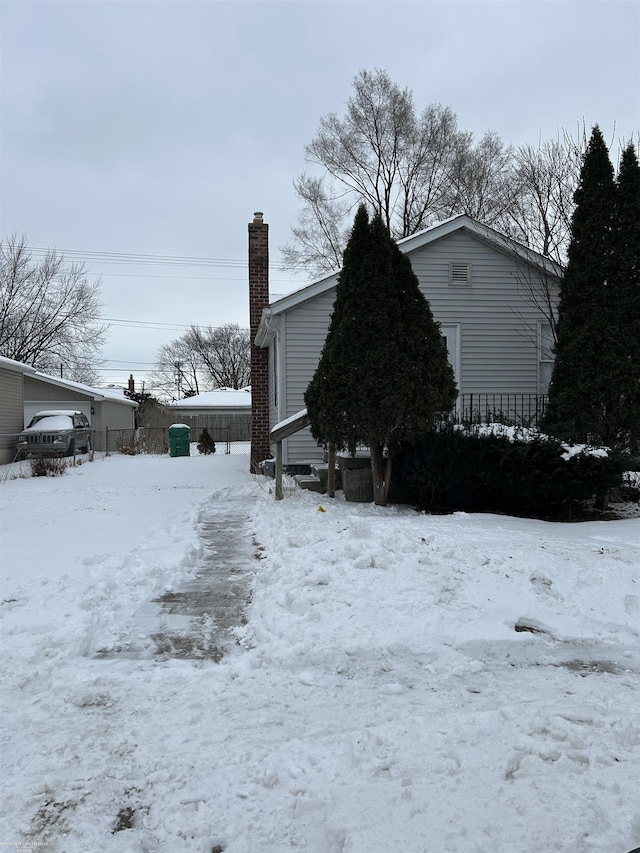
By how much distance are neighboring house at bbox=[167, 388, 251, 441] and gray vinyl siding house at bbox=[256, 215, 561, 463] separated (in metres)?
23.9

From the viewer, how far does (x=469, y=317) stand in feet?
44.3

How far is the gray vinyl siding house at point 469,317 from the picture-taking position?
1315 cm

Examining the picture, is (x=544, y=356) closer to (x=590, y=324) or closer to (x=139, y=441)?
(x=590, y=324)

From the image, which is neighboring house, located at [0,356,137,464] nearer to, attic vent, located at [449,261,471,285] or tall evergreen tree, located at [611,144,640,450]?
attic vent, located at [449,261,471,285]

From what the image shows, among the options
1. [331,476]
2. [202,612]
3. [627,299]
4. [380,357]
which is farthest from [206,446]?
[202,612]

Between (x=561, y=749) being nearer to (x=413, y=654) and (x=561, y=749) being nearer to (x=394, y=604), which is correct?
(x=413, y=654)

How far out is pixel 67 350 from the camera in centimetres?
3719

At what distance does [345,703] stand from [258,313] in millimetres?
13008

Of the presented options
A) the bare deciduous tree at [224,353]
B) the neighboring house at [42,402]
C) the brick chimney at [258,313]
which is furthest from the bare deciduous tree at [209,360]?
the brick chimney at [258,313]

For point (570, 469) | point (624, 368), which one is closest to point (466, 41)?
point (624, 368)

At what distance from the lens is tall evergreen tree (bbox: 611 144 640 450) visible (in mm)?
8875

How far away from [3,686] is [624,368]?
27.7 ft

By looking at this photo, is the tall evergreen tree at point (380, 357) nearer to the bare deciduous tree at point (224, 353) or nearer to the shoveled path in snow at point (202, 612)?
the shoveled path in snow at point (202, 612)

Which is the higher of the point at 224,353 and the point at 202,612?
the point at 224,353
